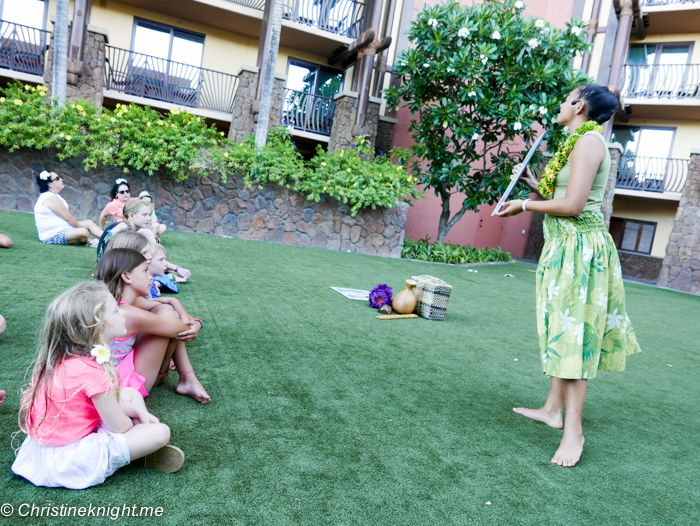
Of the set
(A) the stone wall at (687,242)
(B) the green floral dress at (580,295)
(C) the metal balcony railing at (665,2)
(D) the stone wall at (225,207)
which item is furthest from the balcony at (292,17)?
(B) the green floral dress at (580,295)

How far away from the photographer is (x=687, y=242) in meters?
11.2

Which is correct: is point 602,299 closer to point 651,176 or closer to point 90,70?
point 90,70

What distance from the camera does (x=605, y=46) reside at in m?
13.1

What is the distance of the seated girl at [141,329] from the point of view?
1.93 metres

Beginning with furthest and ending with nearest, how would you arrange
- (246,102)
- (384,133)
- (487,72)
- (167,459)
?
(384,133), (246,102), (487,72), (167,459)

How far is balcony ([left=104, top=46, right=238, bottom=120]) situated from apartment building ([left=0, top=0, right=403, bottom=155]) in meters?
0.02

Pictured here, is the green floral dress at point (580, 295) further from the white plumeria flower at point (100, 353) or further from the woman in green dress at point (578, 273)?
the white plumeria flower at point (100, 353)

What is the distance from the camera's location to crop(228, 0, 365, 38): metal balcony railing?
37.0 feet

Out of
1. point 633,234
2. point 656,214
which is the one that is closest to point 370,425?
point 656,214

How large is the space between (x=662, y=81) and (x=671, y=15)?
1.60 m

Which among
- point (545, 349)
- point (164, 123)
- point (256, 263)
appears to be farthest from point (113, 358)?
point (164, 123)

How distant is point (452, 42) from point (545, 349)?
28.5 ft

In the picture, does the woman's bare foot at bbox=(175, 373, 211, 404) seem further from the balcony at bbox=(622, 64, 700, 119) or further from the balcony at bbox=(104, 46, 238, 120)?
the balcony at bbox=(622, 64, 700, 119)

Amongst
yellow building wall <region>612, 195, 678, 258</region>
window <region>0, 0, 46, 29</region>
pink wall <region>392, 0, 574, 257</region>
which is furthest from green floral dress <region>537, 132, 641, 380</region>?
yellow building wall <region>612, 195, 678, 258</region>
